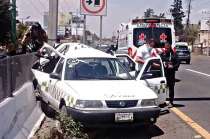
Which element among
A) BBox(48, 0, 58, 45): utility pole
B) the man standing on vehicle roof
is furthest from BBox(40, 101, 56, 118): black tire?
BBox(48, 0, 58, 45): utility pole

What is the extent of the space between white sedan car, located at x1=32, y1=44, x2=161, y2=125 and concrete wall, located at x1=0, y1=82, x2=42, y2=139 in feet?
1.44

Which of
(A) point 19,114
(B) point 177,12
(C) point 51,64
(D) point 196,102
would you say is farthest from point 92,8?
(B) point 177,12

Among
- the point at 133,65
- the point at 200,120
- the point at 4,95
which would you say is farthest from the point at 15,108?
the point at 133,65

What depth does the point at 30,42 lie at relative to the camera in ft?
54.5

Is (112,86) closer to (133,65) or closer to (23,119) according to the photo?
(23,119)

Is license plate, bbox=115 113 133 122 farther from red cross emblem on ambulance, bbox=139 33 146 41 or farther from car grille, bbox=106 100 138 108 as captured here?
red cross emblem on ambulance, bbox=139 33 146 41

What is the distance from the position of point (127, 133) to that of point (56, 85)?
1808 mm

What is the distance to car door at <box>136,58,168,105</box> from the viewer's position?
1168cm

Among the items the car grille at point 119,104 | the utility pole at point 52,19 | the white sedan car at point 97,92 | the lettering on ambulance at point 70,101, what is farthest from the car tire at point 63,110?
the utility pole at point 52,19

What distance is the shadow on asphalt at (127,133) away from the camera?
948 cm

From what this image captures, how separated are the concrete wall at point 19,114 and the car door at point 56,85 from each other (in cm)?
50

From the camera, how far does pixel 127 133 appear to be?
9852 mm

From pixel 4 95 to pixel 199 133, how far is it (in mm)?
3806

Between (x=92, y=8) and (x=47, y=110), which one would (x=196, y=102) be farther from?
(x=92, y=8)
